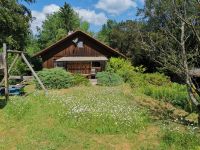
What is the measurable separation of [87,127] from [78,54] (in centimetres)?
2635

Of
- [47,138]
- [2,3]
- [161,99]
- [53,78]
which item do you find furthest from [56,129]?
[2,3]

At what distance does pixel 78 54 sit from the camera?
3947cm

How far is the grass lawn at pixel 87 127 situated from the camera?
39.1 ft

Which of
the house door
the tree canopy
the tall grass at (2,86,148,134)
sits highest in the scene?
the tree canopy

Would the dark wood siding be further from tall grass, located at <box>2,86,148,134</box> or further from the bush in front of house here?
tall grass, located at <box>2,86,148,134</box>

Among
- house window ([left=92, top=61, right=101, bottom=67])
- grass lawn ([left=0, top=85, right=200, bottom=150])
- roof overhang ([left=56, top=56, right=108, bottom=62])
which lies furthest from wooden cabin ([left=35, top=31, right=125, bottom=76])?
grass lawn ([left=0, top=85, right=200, bottom=150])

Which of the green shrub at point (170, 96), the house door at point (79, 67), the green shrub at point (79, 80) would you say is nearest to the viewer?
the green shrub at point (170, 96)

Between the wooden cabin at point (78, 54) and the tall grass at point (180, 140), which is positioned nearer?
the tall grass at point (180, 140)

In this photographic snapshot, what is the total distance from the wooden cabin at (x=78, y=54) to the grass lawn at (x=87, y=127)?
19.9 m

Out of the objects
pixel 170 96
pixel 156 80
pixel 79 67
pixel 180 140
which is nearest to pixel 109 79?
pixel 156 80

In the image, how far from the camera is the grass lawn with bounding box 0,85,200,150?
1192 centimetres

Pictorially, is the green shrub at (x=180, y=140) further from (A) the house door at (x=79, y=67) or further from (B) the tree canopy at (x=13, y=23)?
(B) the tree canopy at (x=13, y=23)

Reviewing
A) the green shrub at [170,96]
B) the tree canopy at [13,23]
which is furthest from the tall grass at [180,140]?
the tree canopy at [13,23]

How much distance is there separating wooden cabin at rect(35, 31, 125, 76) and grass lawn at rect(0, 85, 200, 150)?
782 inches
